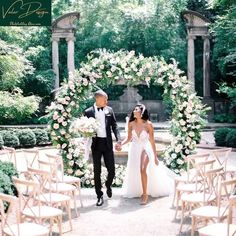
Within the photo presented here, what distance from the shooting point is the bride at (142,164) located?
31.7 ft

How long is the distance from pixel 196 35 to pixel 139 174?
2033 centimetres

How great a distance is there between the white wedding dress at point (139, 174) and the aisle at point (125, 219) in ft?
0.59

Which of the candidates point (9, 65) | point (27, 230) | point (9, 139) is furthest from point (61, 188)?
point (9, 65)

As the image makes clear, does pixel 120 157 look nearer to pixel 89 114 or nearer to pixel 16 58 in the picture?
pixel 89 114

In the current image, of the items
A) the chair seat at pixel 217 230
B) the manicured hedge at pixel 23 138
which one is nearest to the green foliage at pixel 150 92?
the manicured hedge at pixel 23 138

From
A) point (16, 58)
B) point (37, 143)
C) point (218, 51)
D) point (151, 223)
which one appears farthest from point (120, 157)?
point (218, 51)

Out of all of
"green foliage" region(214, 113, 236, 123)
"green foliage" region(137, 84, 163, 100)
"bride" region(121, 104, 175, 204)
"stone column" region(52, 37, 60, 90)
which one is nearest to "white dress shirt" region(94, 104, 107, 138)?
"bride" region(121, 104, 175, 204)

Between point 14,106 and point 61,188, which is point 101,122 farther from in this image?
point 14,106

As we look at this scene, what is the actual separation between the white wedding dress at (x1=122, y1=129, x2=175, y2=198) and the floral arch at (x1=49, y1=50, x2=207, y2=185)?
1599 mm

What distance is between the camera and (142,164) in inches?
380

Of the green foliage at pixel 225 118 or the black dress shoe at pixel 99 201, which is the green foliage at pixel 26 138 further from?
the green foliage at pixel 225 118

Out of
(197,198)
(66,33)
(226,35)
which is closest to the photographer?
(197,198)

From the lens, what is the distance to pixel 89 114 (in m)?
9.70

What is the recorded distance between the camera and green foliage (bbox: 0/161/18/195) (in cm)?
914
